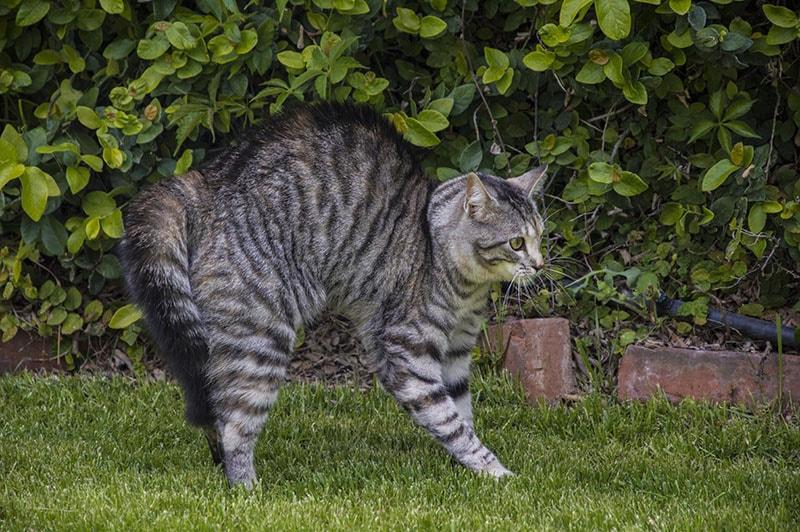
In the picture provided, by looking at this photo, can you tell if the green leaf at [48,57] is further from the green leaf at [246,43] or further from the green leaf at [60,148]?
the green leaf at [246,43]

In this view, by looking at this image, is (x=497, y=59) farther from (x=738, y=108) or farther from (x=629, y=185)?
(x=738, y=108)

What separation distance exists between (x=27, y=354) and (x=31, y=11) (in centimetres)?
195

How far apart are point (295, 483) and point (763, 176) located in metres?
2.77

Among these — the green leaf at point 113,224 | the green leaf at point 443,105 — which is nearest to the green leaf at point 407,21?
the green leaf at point 443,105

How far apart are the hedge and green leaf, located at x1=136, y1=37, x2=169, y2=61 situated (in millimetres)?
11

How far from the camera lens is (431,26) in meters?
5.73

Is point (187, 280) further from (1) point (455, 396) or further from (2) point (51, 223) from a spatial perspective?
(2) point (51, 223)

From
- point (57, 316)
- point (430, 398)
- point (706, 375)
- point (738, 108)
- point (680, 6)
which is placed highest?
point (680, 6)

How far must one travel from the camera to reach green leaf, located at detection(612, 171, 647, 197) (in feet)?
19.0

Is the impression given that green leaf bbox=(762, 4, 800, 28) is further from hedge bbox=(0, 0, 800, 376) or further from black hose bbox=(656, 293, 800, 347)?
black hose bbox=(656, 293, 800, 347)

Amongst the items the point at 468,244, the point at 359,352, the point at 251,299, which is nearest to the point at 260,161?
the point at 251,299

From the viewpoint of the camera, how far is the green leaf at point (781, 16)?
5.45m

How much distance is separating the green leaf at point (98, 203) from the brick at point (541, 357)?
2180 mm

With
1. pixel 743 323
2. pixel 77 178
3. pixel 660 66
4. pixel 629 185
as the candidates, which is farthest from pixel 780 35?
pixel 77 178
